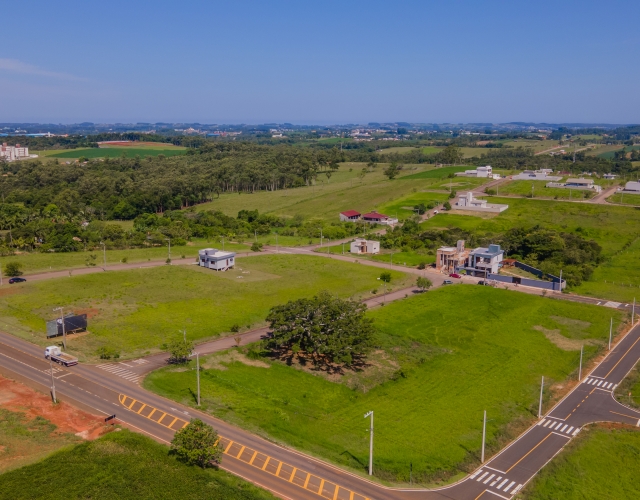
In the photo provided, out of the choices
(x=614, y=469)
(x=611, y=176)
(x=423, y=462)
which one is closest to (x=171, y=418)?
(x=423, y=462)

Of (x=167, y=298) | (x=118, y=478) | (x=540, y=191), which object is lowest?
(x=167, y=298)

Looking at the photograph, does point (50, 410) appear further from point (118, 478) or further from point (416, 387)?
point (416, 387)

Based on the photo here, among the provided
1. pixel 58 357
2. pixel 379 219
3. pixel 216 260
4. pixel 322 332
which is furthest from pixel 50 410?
pixel 379 219

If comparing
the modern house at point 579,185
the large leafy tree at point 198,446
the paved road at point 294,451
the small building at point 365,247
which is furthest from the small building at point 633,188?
the large leafy tree at point 198,446

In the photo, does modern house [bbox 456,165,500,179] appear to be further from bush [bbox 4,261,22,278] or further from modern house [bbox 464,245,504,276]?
bush [bbox 4,261,22,278]

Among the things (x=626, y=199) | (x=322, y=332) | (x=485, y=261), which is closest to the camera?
(x=322, y=332)

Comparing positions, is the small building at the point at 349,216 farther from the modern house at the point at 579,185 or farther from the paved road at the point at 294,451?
the paved road at the point at 294,451
